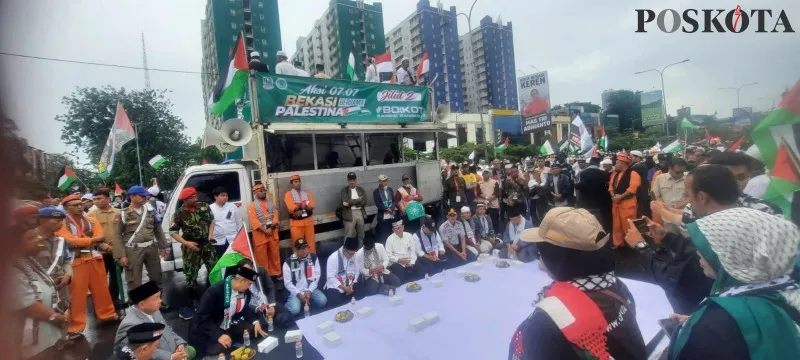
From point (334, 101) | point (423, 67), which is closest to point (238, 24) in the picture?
point (423, 67)

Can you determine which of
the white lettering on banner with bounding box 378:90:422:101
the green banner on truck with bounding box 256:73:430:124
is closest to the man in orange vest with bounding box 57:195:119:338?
the green banner on truck with bounding box 256:73:430:124

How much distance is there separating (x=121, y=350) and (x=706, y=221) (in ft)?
11.5

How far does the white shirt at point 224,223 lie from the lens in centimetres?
534

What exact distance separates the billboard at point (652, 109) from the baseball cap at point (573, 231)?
43.3 m

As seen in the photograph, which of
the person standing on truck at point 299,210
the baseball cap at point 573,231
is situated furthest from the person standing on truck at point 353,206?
the baseball cap at point 573,231

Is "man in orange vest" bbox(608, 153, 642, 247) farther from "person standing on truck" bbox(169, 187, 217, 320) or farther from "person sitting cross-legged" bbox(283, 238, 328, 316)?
"person standing on truck" bbox(169, 187, 217, 320)

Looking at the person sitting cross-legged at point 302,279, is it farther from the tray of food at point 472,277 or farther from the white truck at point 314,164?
the tray of food at point 472,277

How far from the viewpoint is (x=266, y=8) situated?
21609 millimetres

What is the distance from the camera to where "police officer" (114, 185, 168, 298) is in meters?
4.88

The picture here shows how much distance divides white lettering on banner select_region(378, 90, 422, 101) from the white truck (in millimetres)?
274

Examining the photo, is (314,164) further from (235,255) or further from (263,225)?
(235,255)

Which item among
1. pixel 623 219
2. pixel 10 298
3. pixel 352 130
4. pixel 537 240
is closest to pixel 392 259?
pixel 352 130

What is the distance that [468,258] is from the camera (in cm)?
634

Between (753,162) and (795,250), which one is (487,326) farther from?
(753,162)
